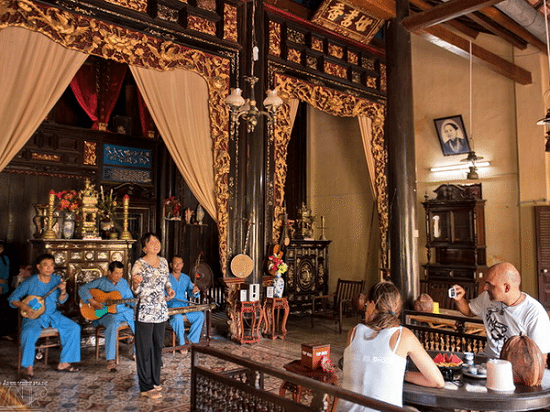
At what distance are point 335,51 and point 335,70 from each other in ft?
1.09

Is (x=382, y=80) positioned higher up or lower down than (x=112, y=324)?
higher up

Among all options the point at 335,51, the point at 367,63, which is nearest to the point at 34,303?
the point at 335,51

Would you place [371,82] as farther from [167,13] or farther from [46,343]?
[46,343]

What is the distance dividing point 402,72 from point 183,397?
16.6 feet

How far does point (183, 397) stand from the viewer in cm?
388

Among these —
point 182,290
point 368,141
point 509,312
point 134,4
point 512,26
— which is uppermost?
point 512,26

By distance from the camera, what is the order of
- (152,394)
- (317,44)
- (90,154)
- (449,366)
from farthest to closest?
(90,154) → (317,44) → (152,394) → (449,366)

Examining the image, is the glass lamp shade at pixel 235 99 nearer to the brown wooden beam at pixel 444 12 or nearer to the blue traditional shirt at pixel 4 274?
the brown wooden beam at pixel 444 12

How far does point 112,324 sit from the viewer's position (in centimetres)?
490

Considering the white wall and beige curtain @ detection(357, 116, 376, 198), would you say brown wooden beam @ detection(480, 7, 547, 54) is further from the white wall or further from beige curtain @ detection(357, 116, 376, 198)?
the white wall

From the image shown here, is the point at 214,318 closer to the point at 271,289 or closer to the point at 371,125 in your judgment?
the point at 271,289

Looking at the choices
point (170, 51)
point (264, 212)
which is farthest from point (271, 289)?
point (170, 51)

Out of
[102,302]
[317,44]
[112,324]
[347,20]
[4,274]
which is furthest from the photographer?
[347,20]

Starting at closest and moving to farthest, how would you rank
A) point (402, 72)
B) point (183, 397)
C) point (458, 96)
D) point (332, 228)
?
point (183, 397)
point (402, 72)
point (458, 96)
point (332, 228)
